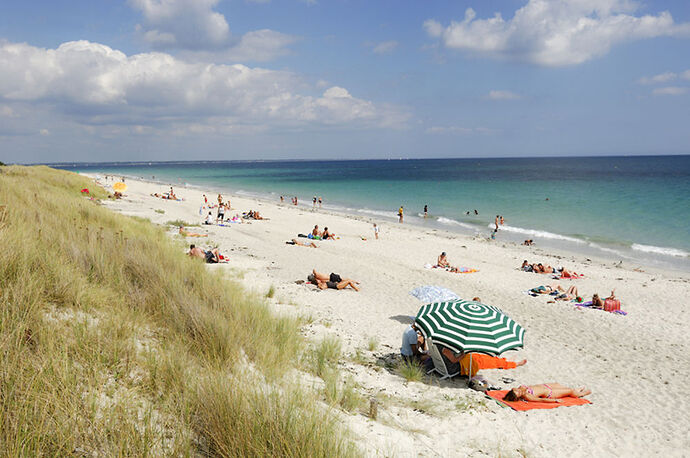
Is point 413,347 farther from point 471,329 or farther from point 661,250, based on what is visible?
point 661,250

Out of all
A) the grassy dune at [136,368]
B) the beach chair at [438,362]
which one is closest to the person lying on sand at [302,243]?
the beach chair at [438,362]

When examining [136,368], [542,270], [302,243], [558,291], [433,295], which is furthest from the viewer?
[302,243]

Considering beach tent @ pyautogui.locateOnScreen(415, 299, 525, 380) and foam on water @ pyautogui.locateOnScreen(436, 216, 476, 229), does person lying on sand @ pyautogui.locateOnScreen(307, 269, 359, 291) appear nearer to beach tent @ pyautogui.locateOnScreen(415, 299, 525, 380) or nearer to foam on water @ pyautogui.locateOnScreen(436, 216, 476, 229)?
Result: beach tent @ pyautogui.locateOnScreen(415, 299, 525, 380)

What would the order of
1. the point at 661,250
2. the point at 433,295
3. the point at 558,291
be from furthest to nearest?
the point at 661,250
the point at 558,291
the point at 433,295

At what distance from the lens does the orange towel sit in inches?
258

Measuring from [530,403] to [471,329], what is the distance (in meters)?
1.34

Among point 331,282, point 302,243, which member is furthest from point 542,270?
point 302,243

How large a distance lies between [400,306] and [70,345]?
8452 millimetres

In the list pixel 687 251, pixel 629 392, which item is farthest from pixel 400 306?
pixel 687 251

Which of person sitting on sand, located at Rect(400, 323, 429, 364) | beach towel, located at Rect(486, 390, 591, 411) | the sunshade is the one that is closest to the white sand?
beach towel, located at Rect(486, 390, 591, 411)

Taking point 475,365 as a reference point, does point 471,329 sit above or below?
above

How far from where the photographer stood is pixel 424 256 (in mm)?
19203

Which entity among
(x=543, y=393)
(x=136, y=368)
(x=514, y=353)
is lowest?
(x=514, y=353)

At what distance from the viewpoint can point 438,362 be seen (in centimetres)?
668
